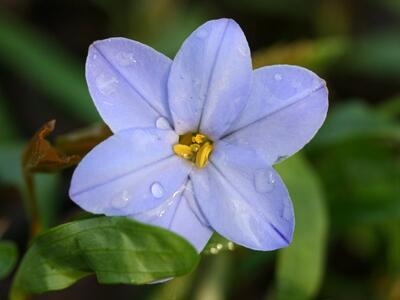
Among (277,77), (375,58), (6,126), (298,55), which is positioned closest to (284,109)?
(277,77)

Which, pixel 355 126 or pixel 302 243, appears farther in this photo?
pixel 355 126

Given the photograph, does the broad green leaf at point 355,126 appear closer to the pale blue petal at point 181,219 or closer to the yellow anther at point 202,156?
the yellow anther at point 202,156

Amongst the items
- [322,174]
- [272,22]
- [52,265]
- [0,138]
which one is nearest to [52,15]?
[0,138]

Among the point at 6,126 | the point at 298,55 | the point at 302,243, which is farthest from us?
the point at 6,126

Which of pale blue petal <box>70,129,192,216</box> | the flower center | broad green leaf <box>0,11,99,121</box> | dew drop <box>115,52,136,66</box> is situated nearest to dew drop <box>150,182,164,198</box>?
pale blue petal <box>70,129,192,216</box>

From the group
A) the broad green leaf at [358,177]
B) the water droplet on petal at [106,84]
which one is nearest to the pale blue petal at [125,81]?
the water droplet on petal at [106,84]

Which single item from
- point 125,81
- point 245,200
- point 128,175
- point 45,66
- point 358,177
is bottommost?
point 358,177

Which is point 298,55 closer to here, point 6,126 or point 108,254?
point 6,126

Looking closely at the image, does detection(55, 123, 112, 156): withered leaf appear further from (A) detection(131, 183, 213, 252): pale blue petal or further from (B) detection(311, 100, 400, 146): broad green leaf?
(B) detection(311, 100, 400, 146): broad green leaf
